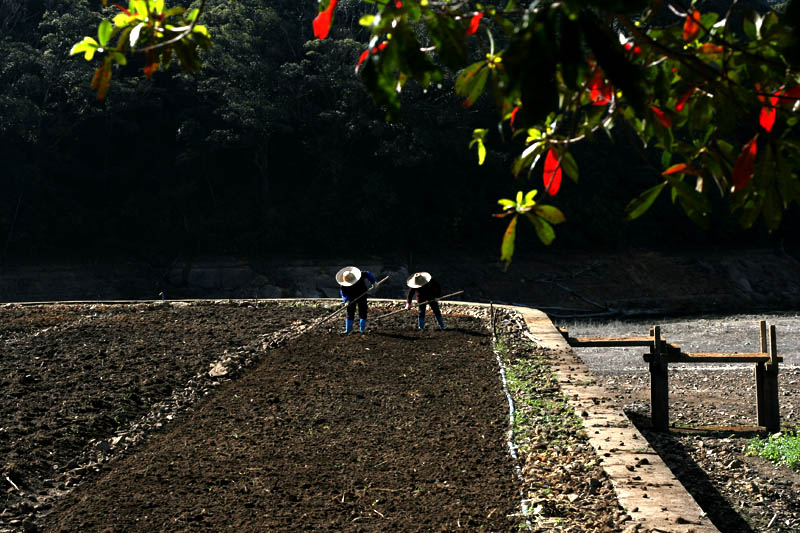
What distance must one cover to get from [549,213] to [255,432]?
5.03 metres

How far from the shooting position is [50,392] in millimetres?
8633

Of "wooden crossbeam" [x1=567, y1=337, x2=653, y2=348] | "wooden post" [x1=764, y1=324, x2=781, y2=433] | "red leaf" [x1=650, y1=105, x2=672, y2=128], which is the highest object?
"red leaf" [x1=650, y1=105, x2=672, y2=128]

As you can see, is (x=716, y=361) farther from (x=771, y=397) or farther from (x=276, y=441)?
(x=276, y=441)

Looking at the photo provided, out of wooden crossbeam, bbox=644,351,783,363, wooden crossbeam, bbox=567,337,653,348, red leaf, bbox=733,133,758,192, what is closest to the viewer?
red leaf, bbox=733,133,758,192

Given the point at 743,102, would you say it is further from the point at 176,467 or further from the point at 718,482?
the point at 718,482

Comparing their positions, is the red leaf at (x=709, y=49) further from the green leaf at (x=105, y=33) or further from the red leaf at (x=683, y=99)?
the green leaf at (x=105, y=33)

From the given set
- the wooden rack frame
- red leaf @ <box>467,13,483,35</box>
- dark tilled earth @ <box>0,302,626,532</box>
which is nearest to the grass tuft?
the wooden rack frame

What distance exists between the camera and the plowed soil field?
4930 millimetres

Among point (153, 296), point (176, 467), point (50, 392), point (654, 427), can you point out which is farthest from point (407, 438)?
point (153, 296)

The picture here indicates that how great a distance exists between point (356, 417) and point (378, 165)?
2561cm

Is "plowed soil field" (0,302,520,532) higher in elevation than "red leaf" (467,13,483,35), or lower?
lower

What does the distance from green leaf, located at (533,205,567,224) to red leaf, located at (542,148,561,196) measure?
0.14 m

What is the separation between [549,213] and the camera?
2.45 m

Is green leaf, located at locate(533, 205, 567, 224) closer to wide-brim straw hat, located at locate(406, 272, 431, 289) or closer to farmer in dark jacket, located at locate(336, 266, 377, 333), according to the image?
farmer in dark jacket, located at locate(336, 266, 377, 333)
